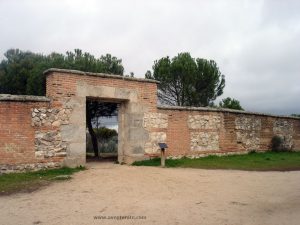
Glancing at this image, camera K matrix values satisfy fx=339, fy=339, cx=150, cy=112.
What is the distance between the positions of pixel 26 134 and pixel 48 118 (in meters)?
0.80

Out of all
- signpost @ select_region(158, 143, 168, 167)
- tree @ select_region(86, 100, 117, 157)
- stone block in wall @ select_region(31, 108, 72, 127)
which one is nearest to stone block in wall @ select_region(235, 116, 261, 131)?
signpost @ select_region(158, 143, 168, 167)

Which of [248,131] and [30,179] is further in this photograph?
[248,131]

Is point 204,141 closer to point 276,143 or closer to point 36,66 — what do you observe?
point 276,143

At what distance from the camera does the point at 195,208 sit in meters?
5.97

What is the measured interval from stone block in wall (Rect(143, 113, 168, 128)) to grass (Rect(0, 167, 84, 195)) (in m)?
2.98

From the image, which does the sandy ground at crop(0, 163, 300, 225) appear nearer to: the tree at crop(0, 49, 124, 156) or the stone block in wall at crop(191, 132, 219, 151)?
the stone block in wall at crop(191, 132, 219, 151)

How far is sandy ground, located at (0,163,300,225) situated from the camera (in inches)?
212

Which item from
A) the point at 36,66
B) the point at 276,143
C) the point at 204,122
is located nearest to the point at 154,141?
the point at 204,122

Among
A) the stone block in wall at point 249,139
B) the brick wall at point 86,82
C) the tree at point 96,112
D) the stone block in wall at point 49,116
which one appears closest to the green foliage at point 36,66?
the tree at point 96,112

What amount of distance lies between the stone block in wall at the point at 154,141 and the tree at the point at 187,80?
369 inches

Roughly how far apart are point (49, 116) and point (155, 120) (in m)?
3.93

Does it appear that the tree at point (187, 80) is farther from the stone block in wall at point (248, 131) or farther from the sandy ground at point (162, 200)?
the sandy ground at point (162, 200)

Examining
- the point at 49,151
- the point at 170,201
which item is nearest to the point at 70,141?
the point at 49,151

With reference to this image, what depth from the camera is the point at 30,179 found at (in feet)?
29.1
